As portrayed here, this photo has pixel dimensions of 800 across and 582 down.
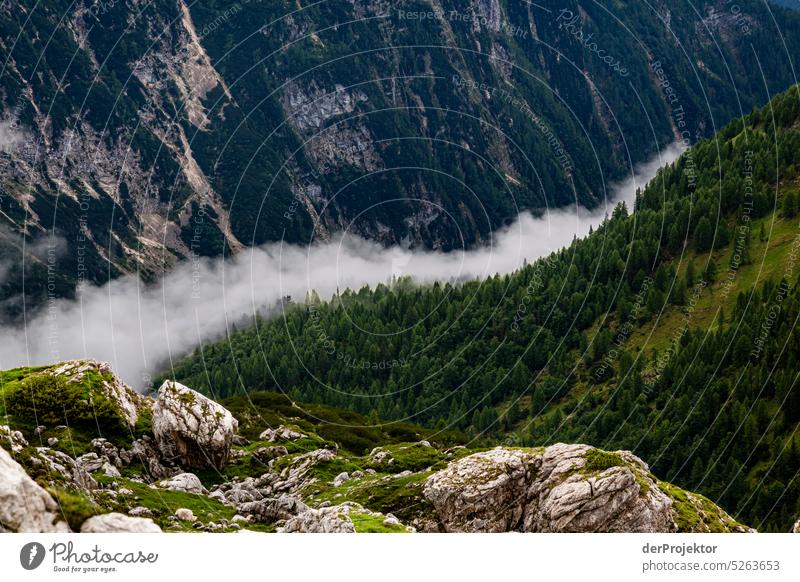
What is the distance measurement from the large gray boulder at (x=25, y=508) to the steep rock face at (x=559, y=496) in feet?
157

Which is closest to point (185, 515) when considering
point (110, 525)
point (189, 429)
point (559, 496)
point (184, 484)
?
point (184, 484)

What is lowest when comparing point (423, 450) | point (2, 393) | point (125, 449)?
point (423, 450)

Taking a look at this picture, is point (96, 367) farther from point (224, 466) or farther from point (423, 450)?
point (423, 450)

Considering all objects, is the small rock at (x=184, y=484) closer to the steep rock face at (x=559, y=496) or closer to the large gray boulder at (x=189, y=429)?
the large gray boulder at (x=189, y=429)

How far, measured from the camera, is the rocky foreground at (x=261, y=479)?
89.3 m

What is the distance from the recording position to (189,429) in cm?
12000

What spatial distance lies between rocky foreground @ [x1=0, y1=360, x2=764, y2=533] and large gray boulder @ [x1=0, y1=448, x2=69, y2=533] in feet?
0.37

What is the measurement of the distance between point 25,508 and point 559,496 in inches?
2055

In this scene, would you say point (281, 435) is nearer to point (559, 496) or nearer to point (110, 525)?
point (559, 496)

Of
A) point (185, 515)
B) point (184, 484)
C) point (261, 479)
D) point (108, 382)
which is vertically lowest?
point (261, 479)

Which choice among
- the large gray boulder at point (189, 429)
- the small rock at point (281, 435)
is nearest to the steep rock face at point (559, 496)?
the large gray boulder at point (189, 429)
